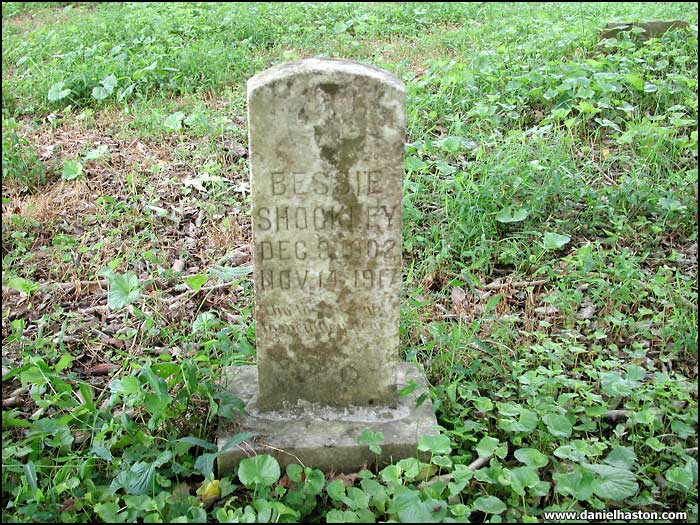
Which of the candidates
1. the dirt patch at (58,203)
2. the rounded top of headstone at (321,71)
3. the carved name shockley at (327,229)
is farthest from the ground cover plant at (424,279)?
the rounded top of headstone at (321,71)

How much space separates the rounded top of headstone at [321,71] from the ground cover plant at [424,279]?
1.02 metres

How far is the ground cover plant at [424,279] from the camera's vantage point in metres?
2.48

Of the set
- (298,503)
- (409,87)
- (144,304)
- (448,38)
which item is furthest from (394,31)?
(298,503)

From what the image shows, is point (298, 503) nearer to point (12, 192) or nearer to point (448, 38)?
point (12, 192)

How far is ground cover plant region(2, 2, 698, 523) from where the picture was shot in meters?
2.48

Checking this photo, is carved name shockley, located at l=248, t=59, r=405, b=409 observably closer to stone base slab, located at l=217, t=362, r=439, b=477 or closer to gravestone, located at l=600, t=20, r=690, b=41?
stone base slab, located at l=217, t=362, r=439, b=477

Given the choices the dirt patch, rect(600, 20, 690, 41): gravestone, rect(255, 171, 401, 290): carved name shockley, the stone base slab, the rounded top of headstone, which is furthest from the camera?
rect(600, 20, 690, 41): gravestone

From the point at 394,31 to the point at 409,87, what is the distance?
2516 millimetres

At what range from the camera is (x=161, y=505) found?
7.75 feet

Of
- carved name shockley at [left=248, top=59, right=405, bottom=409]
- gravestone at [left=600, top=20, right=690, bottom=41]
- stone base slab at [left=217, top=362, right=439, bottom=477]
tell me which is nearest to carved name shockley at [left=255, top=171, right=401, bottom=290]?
carved name shockley at [left=248, top=59, right=405, bottom=409]

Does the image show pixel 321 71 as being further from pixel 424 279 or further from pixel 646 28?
pixel 646 28

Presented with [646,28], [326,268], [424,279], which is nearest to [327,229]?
[326,268]

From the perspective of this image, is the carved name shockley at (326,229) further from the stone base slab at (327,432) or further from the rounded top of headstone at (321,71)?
the stone base slab at (327,432)

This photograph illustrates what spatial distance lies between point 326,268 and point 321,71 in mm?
739
